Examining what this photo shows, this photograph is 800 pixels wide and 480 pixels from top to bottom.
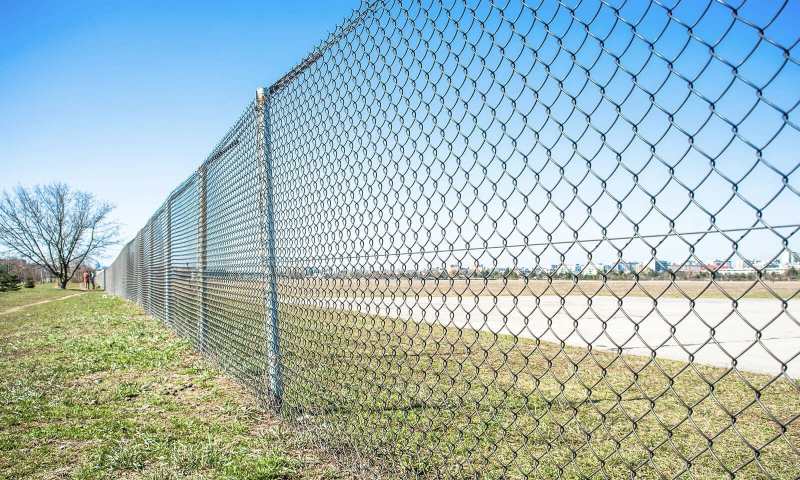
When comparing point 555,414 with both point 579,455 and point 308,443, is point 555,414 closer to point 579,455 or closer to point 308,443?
point 579,455

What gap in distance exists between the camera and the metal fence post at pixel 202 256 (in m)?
6.75

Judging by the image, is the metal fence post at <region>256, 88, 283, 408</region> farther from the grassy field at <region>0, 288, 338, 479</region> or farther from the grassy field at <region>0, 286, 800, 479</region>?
the grassy field at <region>0, 288, 338, 479</region>

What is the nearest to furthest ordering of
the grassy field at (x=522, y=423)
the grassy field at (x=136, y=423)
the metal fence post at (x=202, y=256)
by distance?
the grassy field at (x=522, y=423)
the grassy field at (x=136, y=423)
the metal fence post at (x=202, y=256)

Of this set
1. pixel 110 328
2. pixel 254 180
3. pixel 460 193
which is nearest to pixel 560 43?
pixel 460 193

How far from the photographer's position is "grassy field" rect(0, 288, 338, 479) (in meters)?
3.15

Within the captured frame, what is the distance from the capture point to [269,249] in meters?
4.24

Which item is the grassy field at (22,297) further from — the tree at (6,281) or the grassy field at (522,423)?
the grassy field at (522,423)

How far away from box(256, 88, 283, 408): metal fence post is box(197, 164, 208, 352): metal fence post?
109 inches

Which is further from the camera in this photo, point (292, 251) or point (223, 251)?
point (223, 251)

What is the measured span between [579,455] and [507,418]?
0.77 m

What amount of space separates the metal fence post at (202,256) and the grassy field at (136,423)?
0.35 meters

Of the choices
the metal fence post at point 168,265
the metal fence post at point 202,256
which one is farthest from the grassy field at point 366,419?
the metal fence post at point 168,265

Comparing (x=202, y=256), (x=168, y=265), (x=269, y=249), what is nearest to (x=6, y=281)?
(x=168, y=265)

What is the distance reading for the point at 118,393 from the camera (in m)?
4.91
